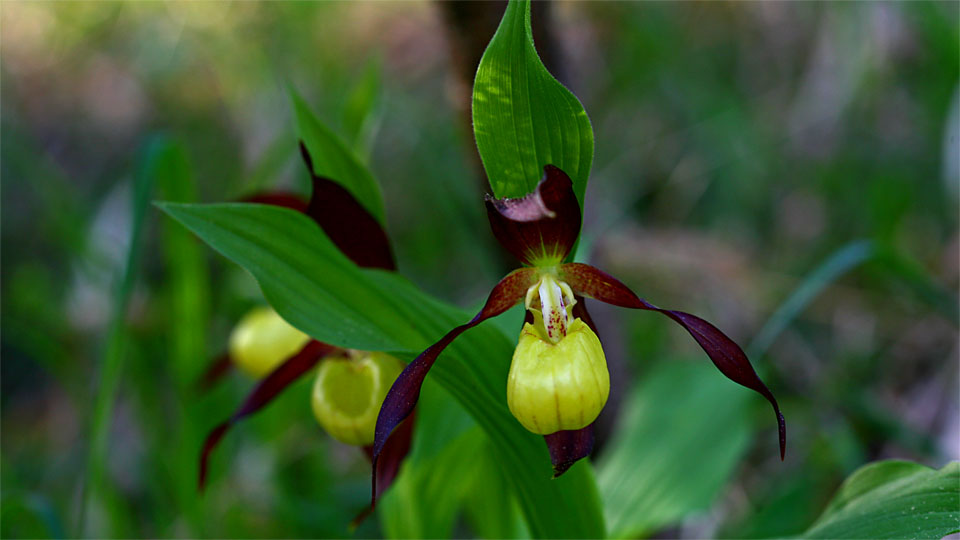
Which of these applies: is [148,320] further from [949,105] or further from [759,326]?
[949,105]

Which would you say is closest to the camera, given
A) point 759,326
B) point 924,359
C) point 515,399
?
point 515,399

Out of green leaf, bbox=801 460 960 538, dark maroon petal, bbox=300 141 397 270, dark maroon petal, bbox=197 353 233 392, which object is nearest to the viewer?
green leaf, bbox=801 460 960 538

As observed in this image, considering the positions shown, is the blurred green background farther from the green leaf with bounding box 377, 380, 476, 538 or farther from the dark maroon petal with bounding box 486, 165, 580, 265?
the dark maroon petal with bounding box 486, 165, 580, 265

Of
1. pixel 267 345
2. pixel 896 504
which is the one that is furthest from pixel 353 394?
pixel 896 504

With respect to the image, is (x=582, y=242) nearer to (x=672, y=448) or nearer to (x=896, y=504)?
(x=672, y=448)

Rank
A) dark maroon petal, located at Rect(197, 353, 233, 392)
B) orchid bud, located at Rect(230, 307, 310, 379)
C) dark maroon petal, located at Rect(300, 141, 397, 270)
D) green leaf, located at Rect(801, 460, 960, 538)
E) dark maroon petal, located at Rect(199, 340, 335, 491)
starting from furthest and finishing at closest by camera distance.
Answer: dark maroon petal, located at Rect(197, 353, 233, 392) < orchid bud, located at Rect(230, 307, 310, 379) < dark maroon petal, located at Rect(199, 340, 335, 491) < dark maroon petal, located at Rect(300, 141, 397, 270) < green leaf, located at Rect(801, 460, 960, 538)

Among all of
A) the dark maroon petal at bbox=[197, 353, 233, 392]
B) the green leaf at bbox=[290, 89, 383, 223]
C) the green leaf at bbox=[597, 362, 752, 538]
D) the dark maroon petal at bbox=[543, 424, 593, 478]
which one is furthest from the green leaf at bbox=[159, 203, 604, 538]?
the dark maroon petal at bbox=[197, 353, 233, 392]

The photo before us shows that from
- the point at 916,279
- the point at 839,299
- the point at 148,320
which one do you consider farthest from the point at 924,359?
the point at 148,320
